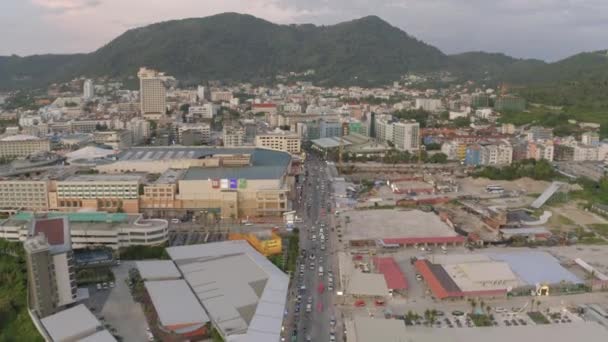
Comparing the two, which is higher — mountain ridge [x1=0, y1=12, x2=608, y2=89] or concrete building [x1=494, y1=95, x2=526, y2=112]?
mountain ridge [x1=0, y1=12, x2=608, y2=89]

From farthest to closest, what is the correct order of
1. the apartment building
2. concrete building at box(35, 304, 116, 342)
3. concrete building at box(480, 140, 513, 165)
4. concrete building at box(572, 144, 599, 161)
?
1. concrete building at box(572, 144, 599, 161)
2. concrete building at box(480, 140, 513, 165)
3. the apartment building
4. concrete building at box(35, 304, 116, 342)

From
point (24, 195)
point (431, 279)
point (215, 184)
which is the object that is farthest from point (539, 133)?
point (24, 195)

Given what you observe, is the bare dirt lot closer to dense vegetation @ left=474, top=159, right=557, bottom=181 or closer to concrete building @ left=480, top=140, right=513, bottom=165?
dense vegetation @ left=474, top=159, right=557, bottom=181

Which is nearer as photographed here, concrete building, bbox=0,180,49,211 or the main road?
the main road

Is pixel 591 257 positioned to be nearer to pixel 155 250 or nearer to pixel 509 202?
pixel 509 202

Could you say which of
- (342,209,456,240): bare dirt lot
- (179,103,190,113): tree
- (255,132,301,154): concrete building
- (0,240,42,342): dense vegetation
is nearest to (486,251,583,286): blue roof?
(342,209,456,240): bare dirt lot

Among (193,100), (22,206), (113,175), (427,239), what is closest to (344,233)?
(427,239)
